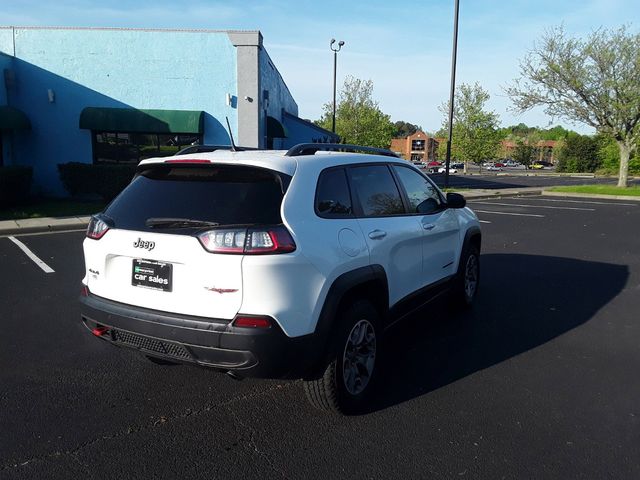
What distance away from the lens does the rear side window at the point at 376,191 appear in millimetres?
3682

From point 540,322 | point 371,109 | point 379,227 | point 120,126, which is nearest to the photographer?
point 379,227

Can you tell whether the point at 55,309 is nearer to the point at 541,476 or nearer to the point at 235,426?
the point at 235,426

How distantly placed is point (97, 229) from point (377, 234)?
73.9 inches

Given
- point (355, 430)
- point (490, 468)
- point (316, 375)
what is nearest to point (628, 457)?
point (490, 468)

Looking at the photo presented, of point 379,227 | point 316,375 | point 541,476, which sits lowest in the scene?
point 541,476

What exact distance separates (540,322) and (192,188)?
3970 millimetres

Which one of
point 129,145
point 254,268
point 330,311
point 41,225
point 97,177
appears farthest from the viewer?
point 129,145

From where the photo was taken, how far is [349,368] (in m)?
3.40

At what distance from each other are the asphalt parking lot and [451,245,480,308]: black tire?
20 cm

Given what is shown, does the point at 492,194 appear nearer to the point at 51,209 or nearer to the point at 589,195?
the point at 589,195

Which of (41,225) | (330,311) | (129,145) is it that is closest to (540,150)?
(129,145)

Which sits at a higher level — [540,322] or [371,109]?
[371,109]

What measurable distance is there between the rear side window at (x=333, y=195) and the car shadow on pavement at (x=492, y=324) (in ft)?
3.72

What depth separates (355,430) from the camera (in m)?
3.20
